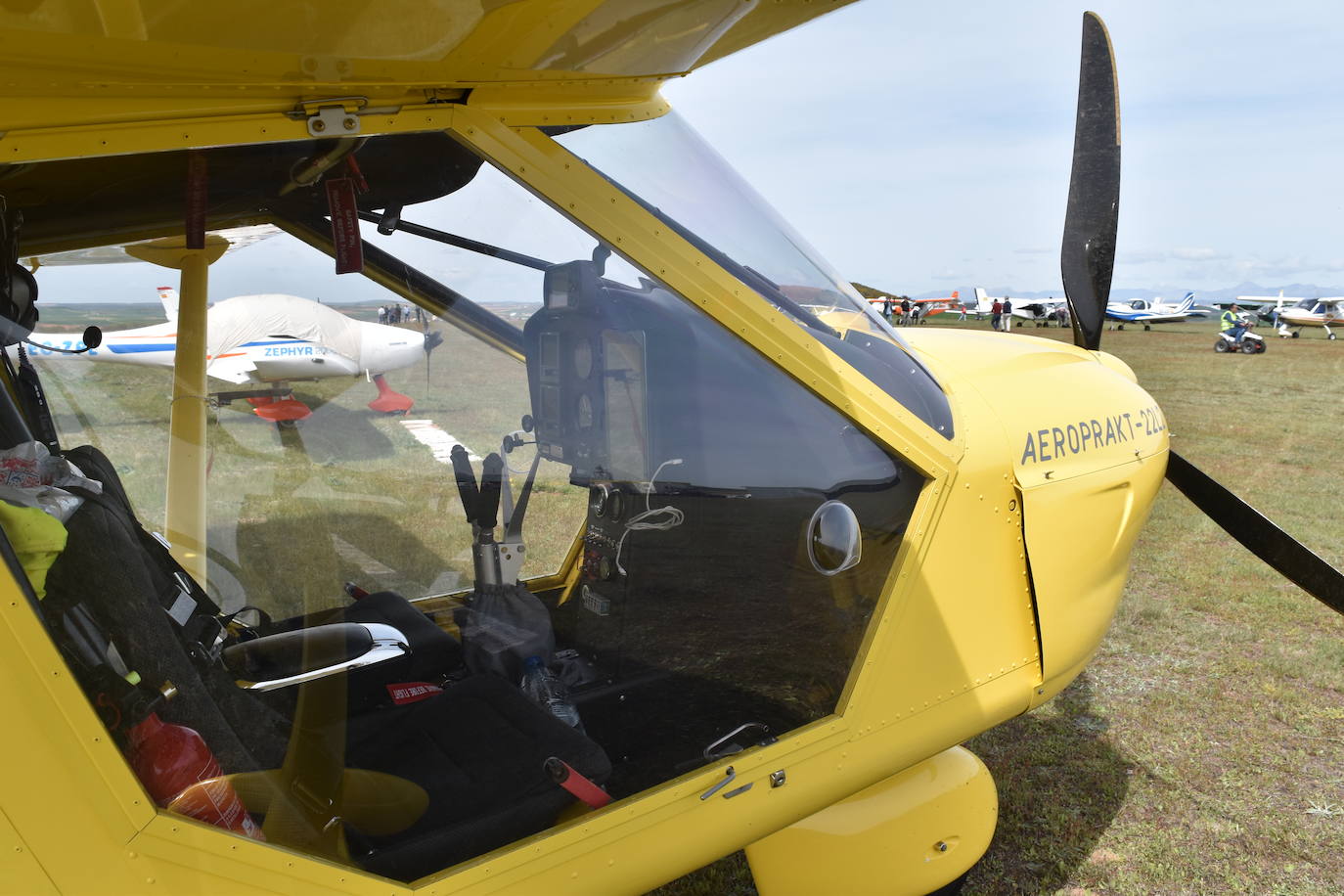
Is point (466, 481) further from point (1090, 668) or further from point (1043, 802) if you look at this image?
point (1090, 668)

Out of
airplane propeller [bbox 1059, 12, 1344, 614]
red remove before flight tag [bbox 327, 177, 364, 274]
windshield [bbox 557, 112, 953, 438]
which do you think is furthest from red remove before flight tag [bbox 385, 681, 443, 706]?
airplane propeller [bbox 1059, 12, 1344, 614]

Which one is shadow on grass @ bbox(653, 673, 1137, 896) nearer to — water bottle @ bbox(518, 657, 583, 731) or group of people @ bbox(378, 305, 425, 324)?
water bottle @ bbox(518, 657, 583, 731)

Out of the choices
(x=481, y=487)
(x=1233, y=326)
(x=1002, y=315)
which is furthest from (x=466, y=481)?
(x=1002, y=315)

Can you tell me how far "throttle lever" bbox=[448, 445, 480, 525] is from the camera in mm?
2225

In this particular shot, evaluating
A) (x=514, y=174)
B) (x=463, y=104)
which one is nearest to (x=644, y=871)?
(x=514, y=174)

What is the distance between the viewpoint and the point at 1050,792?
3.18 meters

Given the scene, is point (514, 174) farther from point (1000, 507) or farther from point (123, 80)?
point (1000, 507)

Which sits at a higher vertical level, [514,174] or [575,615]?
[514,174]

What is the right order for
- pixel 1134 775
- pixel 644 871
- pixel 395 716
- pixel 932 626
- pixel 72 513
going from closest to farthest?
pixel 72 513, pixel 644 871, pixel 395 716, pixel 932 626, pixel 1134 775

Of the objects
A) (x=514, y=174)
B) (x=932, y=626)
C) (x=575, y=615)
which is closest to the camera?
(x=514, y=174)

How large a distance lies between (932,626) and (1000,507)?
1.08ft

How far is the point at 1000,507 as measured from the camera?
210cm

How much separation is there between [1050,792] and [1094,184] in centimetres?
207

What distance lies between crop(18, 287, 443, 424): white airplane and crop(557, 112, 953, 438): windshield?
609 millimetres
